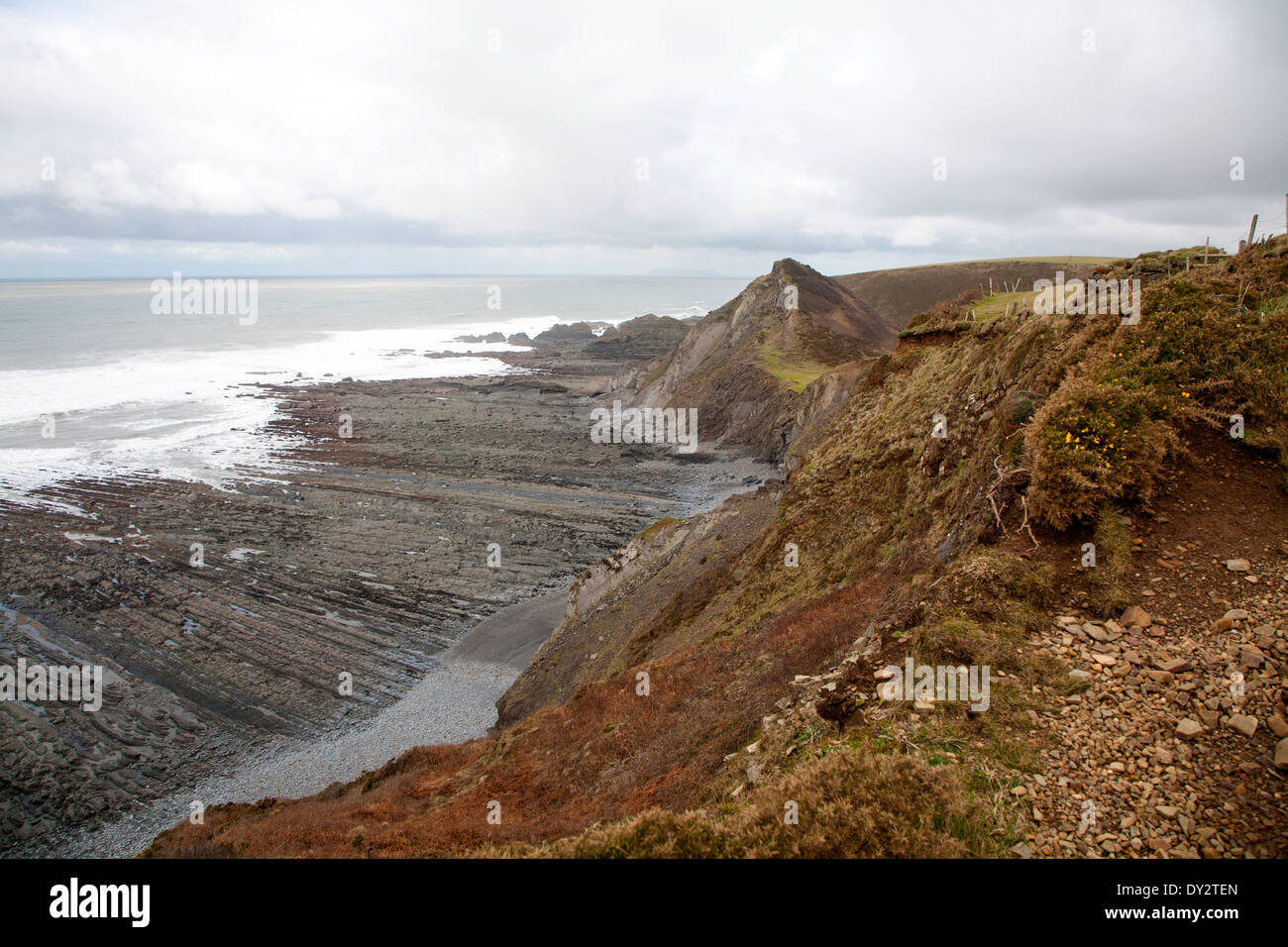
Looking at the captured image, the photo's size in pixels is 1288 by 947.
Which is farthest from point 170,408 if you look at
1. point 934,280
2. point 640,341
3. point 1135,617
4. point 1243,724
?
point 934,280

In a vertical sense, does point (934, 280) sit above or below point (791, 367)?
above

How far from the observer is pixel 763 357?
51.6 metres

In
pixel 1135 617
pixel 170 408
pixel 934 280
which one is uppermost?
pixel 934 280

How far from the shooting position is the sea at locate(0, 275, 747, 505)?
40.1 metres

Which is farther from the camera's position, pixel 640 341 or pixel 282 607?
pixel 640 341

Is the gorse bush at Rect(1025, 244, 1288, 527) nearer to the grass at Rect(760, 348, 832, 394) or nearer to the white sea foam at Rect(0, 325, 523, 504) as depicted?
the grass at Rect(760, 348, 832, 394)

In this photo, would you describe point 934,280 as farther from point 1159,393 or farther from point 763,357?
point 1159,393

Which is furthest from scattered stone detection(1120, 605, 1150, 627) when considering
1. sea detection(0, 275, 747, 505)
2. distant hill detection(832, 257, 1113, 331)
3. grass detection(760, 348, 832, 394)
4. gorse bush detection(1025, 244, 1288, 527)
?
distant hill detection(832, 257, 1113, 331)

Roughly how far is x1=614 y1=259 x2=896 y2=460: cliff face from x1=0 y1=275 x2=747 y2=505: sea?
21.9 m

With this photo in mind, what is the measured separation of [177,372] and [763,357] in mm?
64174

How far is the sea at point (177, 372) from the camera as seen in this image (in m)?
40.1

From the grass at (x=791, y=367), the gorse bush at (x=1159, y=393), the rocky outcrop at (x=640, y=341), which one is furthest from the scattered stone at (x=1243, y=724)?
the rocky outcrop at (x=640, y=341)

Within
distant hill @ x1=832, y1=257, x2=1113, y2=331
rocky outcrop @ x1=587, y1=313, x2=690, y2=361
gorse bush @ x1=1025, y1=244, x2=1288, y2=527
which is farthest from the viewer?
distant hill @ x1=832, y1=257, x2=1113, y2=331
